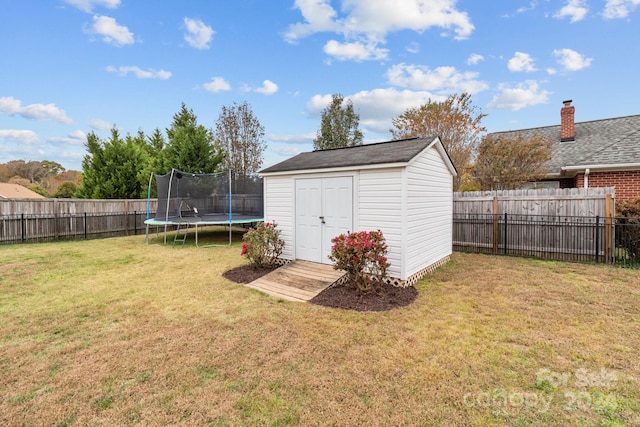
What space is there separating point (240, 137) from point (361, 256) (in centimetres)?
1860

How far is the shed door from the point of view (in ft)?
19.2

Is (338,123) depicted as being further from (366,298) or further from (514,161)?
(366,298)

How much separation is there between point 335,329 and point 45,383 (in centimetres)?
288

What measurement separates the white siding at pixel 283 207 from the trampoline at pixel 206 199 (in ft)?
12.3

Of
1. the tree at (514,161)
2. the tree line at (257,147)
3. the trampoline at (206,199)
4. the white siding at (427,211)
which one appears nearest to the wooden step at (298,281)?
the white siding at (427,211)

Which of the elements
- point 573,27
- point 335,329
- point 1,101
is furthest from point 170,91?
point 573,27

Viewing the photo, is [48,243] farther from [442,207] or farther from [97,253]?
[442,207]

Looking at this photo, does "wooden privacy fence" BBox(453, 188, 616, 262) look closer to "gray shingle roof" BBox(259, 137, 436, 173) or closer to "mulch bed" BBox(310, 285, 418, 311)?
"gray shingle roof" BBox(259, 137, 436, 173)

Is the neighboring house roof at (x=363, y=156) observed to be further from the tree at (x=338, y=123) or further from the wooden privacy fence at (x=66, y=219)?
the tree at (x=338, y=123)

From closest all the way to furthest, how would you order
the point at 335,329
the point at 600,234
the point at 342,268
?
1. the point at 335,329
2. the point at 342,268
3. the point at 600,234

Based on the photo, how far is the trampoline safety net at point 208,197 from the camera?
10.9 metres

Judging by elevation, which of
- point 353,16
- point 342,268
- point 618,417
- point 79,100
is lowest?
point 618,417

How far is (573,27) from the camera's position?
910 centimetres

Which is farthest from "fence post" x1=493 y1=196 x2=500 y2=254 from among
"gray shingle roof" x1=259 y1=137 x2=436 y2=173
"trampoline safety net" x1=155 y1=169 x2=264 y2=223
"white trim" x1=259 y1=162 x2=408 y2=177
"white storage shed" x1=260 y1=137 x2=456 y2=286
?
"trampoline safety net" x1=155 y1=169 x2=264 y2=223
